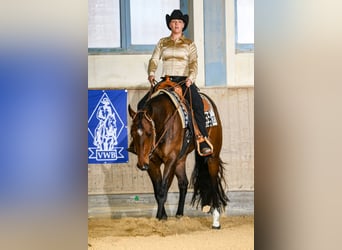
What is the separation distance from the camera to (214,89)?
1857 millimetres

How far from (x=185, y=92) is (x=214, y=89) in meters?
0.11

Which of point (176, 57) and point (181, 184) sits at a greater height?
point (176, 57)

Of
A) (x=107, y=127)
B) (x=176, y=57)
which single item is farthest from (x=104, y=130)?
(x=176, y=57)

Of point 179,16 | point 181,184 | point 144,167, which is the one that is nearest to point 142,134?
point 144,167

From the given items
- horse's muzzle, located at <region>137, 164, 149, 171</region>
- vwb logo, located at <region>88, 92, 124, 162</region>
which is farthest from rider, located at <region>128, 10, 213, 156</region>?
horse's muzzle, located at <region>137, 164, 149, 171</region>

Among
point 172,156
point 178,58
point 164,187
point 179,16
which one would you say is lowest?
point 164,187

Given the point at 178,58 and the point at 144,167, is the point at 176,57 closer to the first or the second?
the point at 178,58

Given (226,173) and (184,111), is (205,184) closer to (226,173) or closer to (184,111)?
(226,173)

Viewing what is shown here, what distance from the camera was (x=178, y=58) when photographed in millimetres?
1844

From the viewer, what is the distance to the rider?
1835 mm

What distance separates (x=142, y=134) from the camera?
184cm

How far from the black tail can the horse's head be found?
0.18 m
